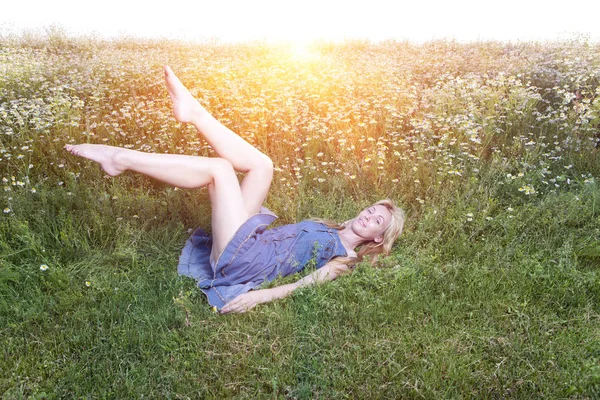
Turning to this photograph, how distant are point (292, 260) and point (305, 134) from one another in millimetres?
2072

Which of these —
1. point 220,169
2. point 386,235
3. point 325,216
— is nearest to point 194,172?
point 220,169

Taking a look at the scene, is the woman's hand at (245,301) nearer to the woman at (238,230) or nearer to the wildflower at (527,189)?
the woman at (238,230)

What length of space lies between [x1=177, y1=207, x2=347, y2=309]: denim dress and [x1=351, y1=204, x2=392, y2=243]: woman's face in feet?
0.61

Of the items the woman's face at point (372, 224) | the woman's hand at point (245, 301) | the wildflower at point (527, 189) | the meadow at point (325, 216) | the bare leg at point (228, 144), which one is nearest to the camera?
the meadow at point (325, 216)

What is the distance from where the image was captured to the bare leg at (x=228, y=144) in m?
3.85

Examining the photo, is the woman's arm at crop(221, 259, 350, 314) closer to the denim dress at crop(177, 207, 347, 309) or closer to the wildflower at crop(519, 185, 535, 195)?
the denim dress at crop(177, 207, 347, 309)

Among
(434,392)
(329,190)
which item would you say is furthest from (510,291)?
(329,190)

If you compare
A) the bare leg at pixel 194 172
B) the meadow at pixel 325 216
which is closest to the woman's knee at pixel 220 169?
the bare leg at pixel 194 172

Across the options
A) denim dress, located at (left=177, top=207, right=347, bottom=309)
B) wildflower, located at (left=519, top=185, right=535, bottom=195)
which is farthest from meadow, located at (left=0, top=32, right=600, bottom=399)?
denim dress, located at (left=177, top=207, right=347, bottom=309)

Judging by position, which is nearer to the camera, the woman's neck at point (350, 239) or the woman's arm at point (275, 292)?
the woman's arm at point (275, 292)

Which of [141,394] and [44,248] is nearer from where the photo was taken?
[141,394]

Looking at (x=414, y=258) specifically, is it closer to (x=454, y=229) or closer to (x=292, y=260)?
(x=454, y=229)

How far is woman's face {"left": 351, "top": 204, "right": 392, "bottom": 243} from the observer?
13.4ft

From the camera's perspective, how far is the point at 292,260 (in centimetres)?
382
